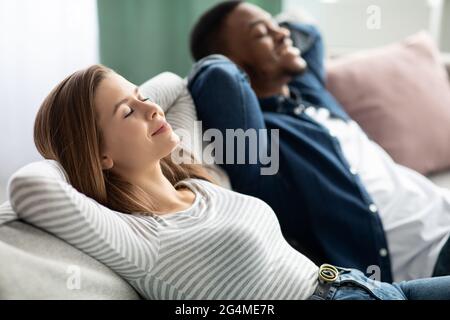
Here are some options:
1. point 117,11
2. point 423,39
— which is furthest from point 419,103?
point 117,11

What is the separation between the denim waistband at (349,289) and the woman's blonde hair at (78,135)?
0.26 meters

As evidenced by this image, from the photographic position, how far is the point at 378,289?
695 mm

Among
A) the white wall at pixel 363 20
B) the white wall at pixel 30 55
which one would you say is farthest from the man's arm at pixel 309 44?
the white wall at pixel 30 55

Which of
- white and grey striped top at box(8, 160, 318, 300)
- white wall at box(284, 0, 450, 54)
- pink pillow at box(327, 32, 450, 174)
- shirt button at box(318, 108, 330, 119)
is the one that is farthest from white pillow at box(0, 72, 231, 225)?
white wall at box(284, 0, 450, 54)

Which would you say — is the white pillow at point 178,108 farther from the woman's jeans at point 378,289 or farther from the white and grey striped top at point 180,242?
the woman's jeans at point 378,289

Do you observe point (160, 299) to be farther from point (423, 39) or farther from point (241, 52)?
point (423, 39)

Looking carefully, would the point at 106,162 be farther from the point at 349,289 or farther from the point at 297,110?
the point at 297,110

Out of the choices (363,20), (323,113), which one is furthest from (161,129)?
(363,20)

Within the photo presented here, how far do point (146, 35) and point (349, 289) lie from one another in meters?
0.70

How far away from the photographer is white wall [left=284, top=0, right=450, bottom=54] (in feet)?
5.64

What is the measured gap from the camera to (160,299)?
62 cm

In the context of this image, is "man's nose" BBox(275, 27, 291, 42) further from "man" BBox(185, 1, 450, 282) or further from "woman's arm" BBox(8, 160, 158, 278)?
"woman's arm" BBox(8, 160, 158, 278)

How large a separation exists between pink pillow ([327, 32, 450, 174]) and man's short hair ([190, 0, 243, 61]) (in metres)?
0.40

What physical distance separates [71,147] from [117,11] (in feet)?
1.56
